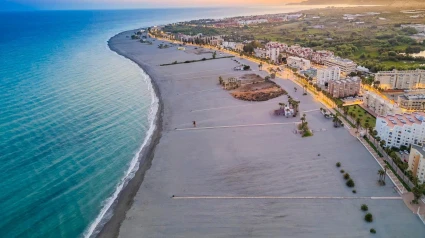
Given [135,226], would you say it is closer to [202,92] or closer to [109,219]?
[109,219]

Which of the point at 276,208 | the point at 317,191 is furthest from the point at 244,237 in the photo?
the point at 317,191

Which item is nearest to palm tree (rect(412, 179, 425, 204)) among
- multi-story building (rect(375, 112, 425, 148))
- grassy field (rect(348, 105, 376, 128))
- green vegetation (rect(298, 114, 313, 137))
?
multi-story building (rect(375, 112, 425, 148))

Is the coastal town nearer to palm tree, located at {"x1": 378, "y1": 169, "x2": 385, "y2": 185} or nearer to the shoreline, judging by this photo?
palm tree, located at {"x1": 378, "y1": 169, "x2": 385, "y2": 185}

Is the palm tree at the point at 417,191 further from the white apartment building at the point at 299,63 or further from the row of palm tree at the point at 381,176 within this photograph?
the white apartment building at the point at 299,63

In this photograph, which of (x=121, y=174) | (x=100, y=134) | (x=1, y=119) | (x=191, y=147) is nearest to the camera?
(x=121, y=174)

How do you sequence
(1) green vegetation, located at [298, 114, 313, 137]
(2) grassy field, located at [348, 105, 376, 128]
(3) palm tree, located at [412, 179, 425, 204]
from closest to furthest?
(3) palm tree, located at [412, 179, 425, 204] → (1) green vegetation, located at [298, 114, 313, 137] → (2) grassy field, located at [348, 105, 376, 128]

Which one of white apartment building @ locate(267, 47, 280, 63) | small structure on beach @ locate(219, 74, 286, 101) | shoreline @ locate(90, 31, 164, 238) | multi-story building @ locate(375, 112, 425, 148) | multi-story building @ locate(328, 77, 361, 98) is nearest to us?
shoreline @ locate(90, 31, 164, 238)
